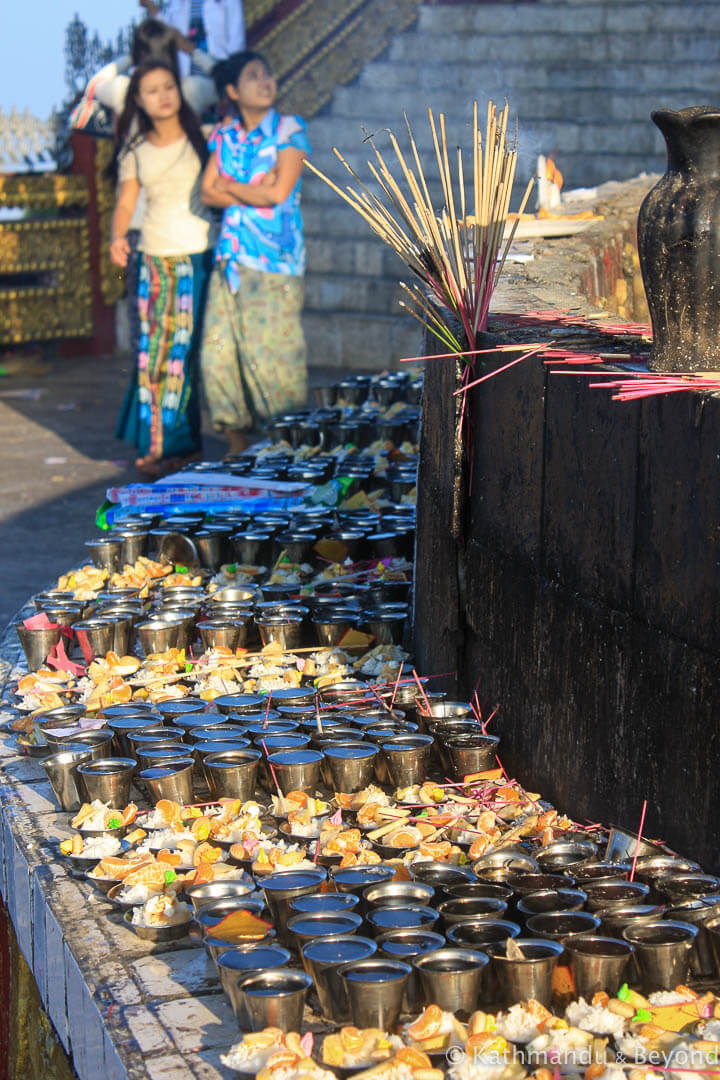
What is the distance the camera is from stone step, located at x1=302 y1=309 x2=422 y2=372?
10477mm

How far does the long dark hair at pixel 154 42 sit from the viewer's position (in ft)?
23.6

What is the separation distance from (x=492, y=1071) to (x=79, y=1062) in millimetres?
796

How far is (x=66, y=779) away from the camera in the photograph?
3.08 m

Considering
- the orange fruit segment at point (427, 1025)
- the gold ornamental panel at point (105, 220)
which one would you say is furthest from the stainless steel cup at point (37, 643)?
the gold ornamental panel at point (105, 220)

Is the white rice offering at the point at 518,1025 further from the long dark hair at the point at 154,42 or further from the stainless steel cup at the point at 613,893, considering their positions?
the long dark hair at the point at 154,42

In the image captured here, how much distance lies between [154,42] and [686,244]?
5327 mm

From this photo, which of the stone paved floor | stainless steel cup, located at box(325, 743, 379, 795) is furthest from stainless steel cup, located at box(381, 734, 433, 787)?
the stone paved floor

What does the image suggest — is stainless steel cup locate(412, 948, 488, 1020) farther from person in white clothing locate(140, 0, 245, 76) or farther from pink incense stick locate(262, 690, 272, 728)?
person in white clothing locate(140, 0, 245, 76)

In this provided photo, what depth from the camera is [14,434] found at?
8.91 m

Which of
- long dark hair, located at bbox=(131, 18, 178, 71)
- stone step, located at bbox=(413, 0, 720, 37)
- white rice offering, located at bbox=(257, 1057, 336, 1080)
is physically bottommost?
white rice offering, located at bbox=(257, 1057, 336, 1080)

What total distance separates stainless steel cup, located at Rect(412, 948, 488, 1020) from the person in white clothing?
9315 mm

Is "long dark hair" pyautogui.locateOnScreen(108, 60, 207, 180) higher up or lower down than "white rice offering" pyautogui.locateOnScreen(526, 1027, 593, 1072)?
higher up

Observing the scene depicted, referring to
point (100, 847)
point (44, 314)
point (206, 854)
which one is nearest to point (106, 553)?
point (100, 847)

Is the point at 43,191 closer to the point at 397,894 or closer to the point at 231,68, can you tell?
the point at 231,68
